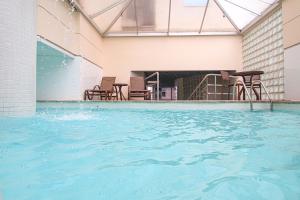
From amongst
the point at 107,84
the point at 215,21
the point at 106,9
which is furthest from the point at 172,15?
the point at 107,84

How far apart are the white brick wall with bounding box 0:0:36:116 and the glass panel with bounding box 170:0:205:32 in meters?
7.26

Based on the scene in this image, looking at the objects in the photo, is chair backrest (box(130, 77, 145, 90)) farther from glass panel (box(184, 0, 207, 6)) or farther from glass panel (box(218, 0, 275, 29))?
glass panel (box(218, 0, 275, 29))

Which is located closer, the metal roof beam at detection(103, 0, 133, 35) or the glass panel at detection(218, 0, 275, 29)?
the glass panel at detection(218, 0, 275, 29)

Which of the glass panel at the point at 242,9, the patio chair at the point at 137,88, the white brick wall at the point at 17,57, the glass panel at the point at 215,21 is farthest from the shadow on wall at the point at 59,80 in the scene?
the glass panel at the point at 242,9

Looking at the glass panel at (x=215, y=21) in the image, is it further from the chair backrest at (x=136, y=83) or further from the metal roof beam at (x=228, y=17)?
the chair backrest at (x=136, y=83)

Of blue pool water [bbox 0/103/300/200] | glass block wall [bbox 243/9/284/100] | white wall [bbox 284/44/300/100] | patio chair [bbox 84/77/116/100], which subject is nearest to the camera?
blue pool water [bbox 0/103/300/200]

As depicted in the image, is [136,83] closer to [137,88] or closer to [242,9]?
[137,88]

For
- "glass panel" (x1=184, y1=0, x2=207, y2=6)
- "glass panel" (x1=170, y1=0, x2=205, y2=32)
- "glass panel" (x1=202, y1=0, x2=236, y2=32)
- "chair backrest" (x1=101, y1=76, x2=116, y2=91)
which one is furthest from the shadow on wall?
"glass panel" (x1=202, y1=0, x2=236, y2=32)

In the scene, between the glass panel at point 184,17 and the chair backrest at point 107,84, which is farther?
the glass panel at point 184,17

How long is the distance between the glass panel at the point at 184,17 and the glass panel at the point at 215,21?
274mm

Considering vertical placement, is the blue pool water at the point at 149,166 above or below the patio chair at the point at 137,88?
below

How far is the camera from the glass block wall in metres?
9.52

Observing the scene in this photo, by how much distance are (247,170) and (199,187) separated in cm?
44

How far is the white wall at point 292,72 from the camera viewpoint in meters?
8.45
